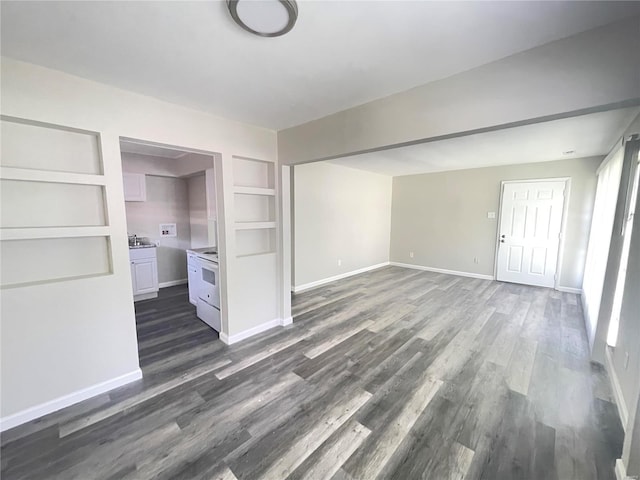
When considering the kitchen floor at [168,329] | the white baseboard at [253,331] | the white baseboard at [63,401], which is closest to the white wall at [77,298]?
the white baseboard at [63,401]

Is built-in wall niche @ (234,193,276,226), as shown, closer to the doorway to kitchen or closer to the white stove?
the doorway to kitchen

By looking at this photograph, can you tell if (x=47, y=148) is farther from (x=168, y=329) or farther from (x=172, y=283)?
(x=172, y=283)

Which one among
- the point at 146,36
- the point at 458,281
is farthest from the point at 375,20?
the point at 458,281

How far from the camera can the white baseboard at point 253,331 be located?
2973mm

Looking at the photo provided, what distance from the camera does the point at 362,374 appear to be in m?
2.43

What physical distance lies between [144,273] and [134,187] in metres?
1.54

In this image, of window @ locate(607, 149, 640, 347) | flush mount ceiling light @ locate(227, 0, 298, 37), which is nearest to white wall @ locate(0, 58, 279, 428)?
flush mount ceiling light @ locate(227, 0, 298, 37)

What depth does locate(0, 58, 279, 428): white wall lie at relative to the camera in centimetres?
179

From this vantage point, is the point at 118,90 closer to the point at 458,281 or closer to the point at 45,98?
the point at 45,98

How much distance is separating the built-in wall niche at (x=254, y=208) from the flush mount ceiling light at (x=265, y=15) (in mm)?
1889

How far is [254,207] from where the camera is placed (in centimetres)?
321

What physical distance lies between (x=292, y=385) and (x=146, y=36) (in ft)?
8.69

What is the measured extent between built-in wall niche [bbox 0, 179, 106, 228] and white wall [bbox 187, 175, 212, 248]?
2898mm

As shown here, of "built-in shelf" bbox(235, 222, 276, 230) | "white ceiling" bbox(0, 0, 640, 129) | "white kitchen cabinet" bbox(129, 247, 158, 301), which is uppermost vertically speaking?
"white ceiling" bbox(0, 0, 640, 129)
